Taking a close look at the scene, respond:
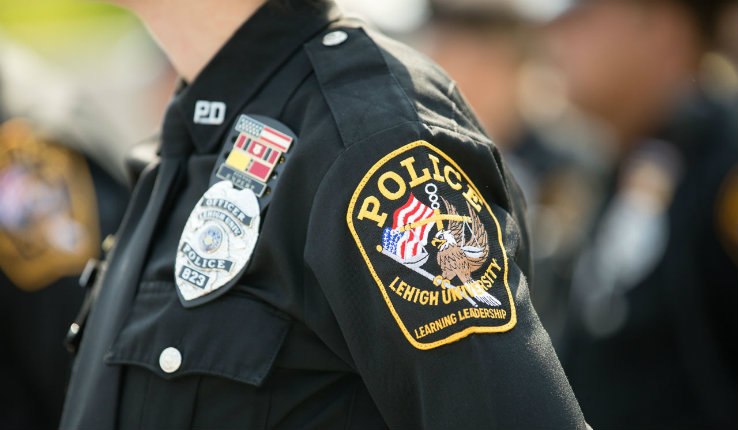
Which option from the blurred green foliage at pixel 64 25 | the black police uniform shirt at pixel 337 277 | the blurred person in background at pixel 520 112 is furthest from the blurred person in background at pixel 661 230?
the blurred green foliage at pixel 64 25

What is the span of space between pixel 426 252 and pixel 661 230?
2.13m

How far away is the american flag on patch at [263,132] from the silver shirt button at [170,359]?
342 millimetres

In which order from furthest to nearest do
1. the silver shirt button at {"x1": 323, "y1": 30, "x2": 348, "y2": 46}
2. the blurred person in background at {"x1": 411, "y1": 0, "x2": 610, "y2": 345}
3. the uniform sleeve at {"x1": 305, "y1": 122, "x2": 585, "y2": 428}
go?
the blurred person in background at {"x1": 411, "y1": 0, "x2": 610, "y2": 345}, the silver shirt button at {"x1": 323, "y1": 30, "x2": 348, "y2": 46}, the uniform sleeve at {"x1": 305, "y1": 122, "x2": 585, "y2": 428}

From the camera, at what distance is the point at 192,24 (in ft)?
4.95

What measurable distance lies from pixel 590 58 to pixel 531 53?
0.82 meters

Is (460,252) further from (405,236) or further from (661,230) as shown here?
(661,230)

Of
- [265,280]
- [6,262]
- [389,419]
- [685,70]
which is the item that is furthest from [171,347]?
[685,70]

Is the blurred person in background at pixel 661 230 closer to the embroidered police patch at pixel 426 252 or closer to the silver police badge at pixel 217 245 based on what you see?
the embroidered police patch at pixel 426 252

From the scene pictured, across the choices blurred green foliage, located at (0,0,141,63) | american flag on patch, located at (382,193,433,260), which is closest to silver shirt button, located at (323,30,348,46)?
american flag on patch, located at (382,193,433,260)

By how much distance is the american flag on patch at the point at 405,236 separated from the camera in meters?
1.14

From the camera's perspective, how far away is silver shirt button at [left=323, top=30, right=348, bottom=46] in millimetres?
1371

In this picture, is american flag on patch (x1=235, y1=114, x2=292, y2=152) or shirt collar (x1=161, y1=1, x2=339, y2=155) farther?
shirt collar (x1=161, y1=1, x2=339, y2=155)

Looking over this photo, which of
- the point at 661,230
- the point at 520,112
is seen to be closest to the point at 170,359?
the point at 661,230

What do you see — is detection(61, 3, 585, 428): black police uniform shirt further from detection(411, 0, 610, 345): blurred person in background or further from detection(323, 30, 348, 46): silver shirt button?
detection(411, 0, 610, 345): blurred person in background
